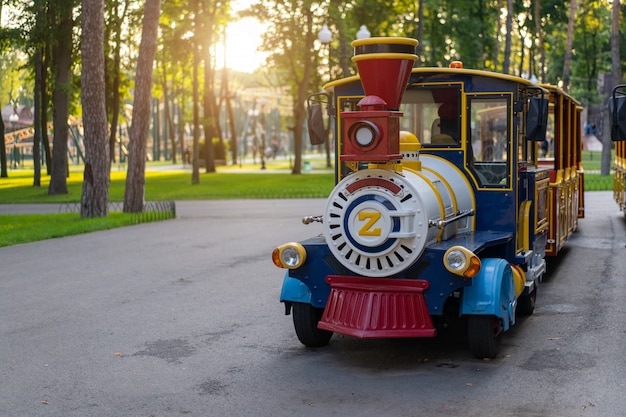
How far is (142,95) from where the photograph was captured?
22938 millimetres

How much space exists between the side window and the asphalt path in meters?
1.53

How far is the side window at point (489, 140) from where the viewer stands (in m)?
9.11

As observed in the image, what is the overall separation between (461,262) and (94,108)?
49.4 feet

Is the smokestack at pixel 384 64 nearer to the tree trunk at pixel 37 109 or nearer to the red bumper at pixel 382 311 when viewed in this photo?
the red bumper at pixel 382 311

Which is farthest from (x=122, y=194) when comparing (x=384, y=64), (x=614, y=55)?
(x=384, y=64)

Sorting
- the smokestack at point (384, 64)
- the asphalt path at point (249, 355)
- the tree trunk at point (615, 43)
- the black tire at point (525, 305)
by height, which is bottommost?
the asphalt path at point (249, 355)

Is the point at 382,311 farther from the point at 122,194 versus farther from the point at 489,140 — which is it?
the point at 122,194

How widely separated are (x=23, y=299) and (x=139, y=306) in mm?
1592

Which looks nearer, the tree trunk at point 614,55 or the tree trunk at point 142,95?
the tree trunk at point 142,95

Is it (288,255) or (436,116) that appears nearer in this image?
(288,255)

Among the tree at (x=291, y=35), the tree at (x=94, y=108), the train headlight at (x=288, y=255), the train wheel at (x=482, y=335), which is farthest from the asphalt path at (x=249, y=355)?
the tree at (x=291, y=35)

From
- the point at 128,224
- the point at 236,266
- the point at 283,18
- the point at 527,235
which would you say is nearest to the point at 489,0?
the point at 283,18

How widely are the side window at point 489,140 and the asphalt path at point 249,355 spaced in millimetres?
1528

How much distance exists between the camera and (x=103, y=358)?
26.3 ft
